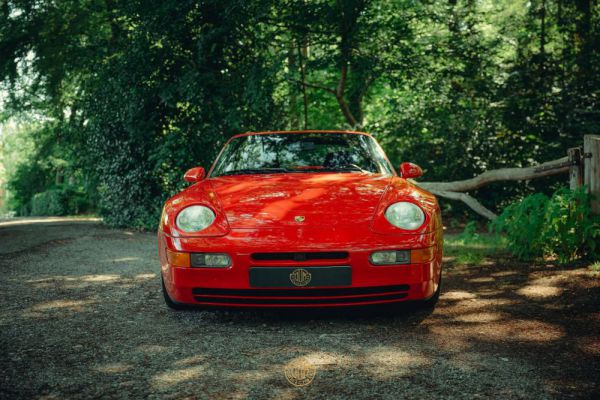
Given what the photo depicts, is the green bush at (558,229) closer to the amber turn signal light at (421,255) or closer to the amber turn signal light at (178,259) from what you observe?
the amber turn signal light at (421,255)

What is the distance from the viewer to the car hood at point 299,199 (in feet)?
11.4

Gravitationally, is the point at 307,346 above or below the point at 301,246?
below

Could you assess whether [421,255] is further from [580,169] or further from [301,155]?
[580,169]

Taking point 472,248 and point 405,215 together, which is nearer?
point 405,215

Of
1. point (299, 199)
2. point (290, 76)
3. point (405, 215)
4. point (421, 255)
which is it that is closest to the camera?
point (421, 255)

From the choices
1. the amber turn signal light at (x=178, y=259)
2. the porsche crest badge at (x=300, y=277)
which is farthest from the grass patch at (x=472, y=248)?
the amber turn signal light at (x=178, y=259)

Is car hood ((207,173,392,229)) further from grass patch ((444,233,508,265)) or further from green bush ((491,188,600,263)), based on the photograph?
grass patch ((444,233,508,265))

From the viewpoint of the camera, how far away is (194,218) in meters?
3.56

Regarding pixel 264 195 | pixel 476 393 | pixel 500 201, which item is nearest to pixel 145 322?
pixel 264 195

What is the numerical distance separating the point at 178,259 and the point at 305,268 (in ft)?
2.56

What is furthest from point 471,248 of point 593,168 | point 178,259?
point 178,259

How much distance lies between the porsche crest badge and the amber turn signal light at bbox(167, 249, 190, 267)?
2.10 ft

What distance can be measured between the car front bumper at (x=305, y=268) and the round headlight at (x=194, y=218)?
10 centimetres

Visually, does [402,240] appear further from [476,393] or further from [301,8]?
[301,8]
